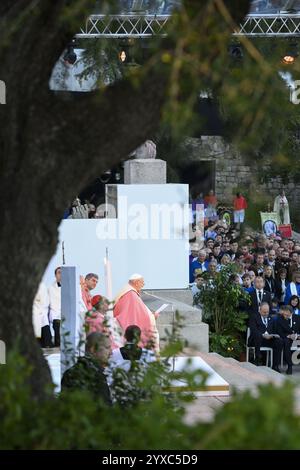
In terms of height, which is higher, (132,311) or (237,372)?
(132,311)

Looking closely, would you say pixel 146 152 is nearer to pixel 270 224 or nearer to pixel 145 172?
pixel 145 172

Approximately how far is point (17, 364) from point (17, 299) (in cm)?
62

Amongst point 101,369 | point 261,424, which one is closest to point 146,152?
point 101,369

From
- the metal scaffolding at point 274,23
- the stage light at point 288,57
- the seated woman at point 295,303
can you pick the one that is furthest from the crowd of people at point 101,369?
the metal scaffolding at point 274,23

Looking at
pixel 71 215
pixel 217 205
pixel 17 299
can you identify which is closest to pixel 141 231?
pixel 71 215

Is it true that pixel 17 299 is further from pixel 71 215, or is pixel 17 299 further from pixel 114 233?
pixel 71 215

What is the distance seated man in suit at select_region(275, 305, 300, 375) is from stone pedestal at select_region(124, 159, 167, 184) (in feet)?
9.70

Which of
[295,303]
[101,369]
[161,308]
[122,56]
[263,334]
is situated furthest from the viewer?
[122,56]

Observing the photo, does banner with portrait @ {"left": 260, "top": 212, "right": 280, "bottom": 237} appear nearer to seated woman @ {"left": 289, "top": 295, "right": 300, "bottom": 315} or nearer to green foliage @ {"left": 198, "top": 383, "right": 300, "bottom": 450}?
seated woman @ {"left": 289, "top": 295, "right": 300, "bottom": 315}

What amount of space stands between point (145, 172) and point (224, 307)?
2.68m

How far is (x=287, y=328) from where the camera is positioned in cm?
1669

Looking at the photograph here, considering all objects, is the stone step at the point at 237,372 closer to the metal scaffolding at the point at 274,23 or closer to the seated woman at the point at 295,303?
the seated woman at the point at 295,303

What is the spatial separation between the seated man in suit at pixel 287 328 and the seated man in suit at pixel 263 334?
0.33ft

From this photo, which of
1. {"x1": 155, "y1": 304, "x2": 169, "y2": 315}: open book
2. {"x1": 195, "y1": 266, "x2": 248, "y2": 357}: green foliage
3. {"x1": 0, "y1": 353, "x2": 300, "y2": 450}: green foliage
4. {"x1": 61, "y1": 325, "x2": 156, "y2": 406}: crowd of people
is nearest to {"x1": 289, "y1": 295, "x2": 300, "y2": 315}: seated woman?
{"x1": 195, "y1": 266, "x2": 248, "y2": 357}: green foliage
